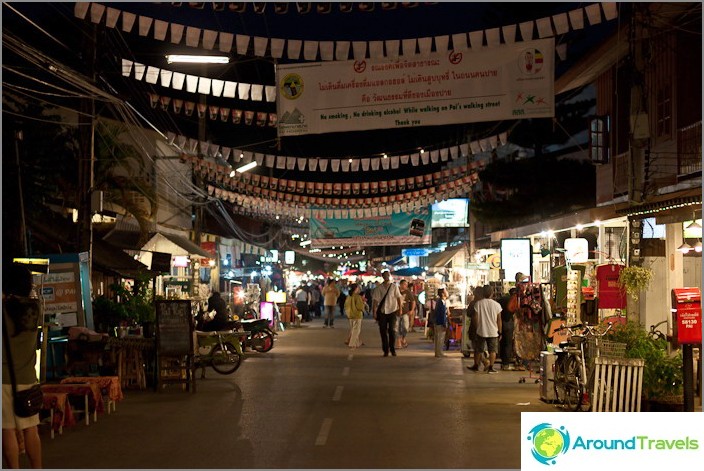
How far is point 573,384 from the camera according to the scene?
566 inches

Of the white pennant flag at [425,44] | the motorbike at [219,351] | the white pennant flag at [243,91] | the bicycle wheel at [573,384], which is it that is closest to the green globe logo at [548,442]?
the bicycle wheel at [573,384]

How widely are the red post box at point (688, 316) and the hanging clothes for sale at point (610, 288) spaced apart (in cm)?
563

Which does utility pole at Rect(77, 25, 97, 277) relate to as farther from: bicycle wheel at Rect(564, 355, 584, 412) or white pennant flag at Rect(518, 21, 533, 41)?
bicycle wheel at Rect(564, 355, 584, 412)

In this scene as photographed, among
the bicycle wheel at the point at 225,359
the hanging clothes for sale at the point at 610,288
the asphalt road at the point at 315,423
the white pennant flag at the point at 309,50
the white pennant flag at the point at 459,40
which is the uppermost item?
the white pennant flag at the point at 459,40

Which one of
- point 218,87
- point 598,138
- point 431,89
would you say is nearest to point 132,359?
point 218,87

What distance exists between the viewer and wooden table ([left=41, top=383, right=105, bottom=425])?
41.9ft

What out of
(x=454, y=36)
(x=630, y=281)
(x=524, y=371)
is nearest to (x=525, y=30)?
(x=454, y=36)

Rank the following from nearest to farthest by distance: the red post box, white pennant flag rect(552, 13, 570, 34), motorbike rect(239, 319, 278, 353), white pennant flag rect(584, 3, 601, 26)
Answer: the red post box < white pennant flag rect(584, 3, 601, 26) < white pennant flag rect(552, 13, 570, 34) < motorbike rect(239, 319, 278, 353)

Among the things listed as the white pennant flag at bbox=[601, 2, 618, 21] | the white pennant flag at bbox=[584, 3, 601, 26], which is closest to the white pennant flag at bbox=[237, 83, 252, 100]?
the white pennant flag at bbox=[584, 3, 601, 26]

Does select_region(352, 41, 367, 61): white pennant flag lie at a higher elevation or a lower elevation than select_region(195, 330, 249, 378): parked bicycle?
higher

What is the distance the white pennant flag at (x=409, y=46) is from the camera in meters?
15.3

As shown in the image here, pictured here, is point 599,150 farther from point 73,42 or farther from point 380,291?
point 73,42

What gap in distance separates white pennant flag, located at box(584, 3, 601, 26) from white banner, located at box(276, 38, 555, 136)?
4.03 feet

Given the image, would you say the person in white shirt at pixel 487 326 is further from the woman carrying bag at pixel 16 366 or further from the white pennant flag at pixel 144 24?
the woman carrying bag at pixel 16 366
